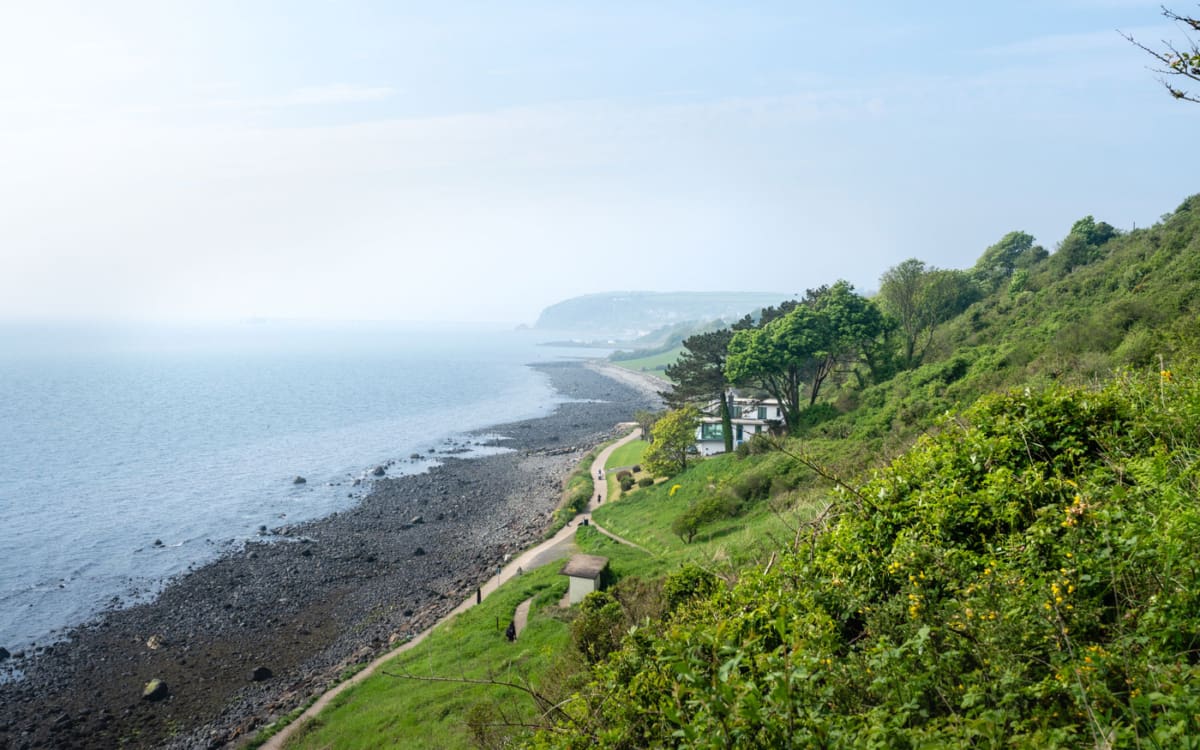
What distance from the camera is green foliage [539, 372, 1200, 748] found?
4.13m

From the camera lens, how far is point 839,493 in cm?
854

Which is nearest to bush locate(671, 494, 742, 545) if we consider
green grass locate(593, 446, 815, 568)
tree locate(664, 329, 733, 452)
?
green grass locate(593, 446, 815, 568)

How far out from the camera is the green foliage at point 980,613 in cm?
413

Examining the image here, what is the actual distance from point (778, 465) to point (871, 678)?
25.9 metres

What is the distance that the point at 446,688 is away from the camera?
1955cm

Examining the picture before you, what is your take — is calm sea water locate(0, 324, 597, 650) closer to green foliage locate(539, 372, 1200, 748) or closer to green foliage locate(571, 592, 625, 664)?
green foliage locate(571, 592, 625, 664)

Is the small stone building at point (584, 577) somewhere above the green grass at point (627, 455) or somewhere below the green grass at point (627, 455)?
above

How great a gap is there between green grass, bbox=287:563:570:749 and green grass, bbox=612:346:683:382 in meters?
125

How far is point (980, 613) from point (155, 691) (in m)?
28.1

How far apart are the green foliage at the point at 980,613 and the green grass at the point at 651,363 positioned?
13943 centimetres

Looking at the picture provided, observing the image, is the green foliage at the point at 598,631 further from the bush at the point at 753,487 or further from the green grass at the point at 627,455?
the green grass at the point at 627,455

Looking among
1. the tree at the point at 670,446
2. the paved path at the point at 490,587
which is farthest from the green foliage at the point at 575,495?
the tree at the point at 670,446

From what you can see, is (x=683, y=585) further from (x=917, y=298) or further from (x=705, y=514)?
(x=917, y=298)

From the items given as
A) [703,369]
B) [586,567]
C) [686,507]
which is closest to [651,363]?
[703,369]
